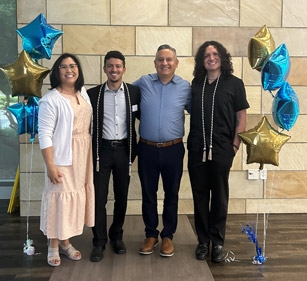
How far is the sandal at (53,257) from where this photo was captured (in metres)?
2.91

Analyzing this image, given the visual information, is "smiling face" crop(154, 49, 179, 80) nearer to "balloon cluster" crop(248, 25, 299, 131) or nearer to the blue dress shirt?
the blue dress shirt

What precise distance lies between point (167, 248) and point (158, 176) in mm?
537

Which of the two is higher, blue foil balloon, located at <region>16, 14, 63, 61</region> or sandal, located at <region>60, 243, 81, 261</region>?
blue foil balloon, located at <region>16, 14, 63, 61</region>

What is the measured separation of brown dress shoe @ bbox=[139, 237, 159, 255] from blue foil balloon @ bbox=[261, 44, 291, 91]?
1419mm

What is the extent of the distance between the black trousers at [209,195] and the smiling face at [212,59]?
2.00 ft

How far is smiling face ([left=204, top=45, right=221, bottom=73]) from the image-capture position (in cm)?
284

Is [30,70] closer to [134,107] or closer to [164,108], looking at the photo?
[134,107]

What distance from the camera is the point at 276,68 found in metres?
2.77

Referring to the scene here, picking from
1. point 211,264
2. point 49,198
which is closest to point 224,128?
point 211,264

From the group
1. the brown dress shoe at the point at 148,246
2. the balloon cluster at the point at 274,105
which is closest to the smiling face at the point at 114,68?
the balloon cluster at the point at 274,105

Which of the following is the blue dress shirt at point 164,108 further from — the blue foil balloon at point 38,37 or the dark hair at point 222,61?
the blue foil balloon at point 38,37

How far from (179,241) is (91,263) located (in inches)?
31.1

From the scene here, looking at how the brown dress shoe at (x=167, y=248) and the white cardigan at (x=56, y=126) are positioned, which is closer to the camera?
the white cardigan at (x=56, y=126)

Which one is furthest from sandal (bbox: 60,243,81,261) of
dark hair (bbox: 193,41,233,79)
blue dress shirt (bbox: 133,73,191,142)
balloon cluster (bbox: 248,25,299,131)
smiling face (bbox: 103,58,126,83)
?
balloon cluster (bbox: 248,25,299,131)
